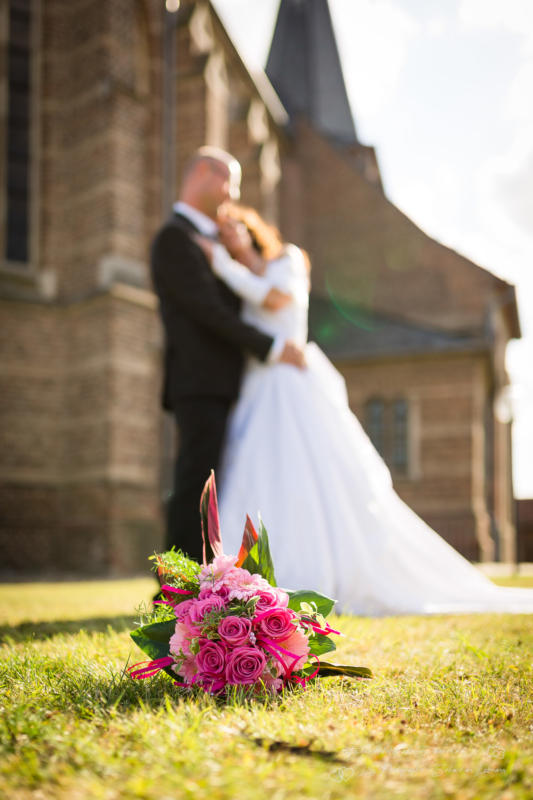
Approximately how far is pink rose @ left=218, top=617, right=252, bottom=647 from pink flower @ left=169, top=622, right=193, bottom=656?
123 mm

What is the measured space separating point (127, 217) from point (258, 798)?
11320 millimetres

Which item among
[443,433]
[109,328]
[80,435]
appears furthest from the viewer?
[443,433]

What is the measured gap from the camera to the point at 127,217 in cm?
1148

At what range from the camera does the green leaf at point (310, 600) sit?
6.62 ft

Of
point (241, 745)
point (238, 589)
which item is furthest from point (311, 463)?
point (241, 745)

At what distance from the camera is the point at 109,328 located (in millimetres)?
10938

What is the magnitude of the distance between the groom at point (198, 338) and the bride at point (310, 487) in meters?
0.18

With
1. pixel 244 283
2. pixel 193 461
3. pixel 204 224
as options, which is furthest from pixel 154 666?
pixel 204 224

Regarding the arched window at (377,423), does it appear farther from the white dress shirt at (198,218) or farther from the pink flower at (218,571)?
the pink flower at (218,571)

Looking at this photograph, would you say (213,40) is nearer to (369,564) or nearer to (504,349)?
(504,349)

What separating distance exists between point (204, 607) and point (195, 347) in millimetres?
2384

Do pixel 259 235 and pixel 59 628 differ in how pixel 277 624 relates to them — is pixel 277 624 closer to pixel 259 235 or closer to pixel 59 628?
pixel 59 628

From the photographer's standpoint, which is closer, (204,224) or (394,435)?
(204,224)

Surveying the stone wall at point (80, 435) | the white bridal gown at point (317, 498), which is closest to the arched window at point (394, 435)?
the stone wall at point (80, 435)
